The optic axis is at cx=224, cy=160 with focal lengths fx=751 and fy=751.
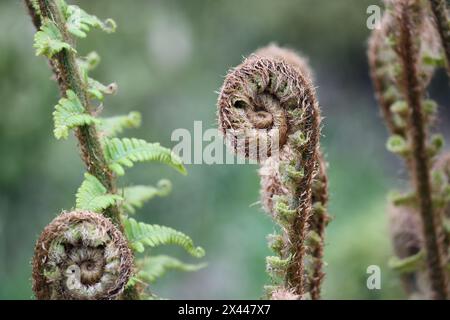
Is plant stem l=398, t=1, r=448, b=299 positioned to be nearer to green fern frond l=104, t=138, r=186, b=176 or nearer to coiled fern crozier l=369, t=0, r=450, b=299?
coiled fern crozier l=369, t=0, r=450, b=299

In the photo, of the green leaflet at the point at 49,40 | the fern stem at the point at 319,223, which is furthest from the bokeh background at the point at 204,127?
the green leaflet at the point at 49,40

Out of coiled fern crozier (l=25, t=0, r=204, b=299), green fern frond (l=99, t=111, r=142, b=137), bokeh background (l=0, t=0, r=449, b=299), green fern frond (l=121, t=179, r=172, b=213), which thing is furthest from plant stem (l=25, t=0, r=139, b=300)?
bokeh background (l=0, t=0, r=449, b=299)

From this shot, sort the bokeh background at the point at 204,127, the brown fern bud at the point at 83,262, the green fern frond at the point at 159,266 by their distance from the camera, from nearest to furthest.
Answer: the brown fern bud at the point at 83,262 < the green fern frond at the point at 159,266 < the bokeh background at the point at 204,127

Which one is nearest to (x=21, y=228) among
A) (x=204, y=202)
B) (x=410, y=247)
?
(x=204, y=202)

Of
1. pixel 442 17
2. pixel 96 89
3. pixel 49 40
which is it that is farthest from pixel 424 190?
pixel 49 40

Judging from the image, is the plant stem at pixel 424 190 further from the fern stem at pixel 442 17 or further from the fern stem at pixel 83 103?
the fern stem at pixel 83 103

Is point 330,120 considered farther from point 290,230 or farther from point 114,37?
point 290,230

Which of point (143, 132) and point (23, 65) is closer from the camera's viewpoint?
point (23, 65)
